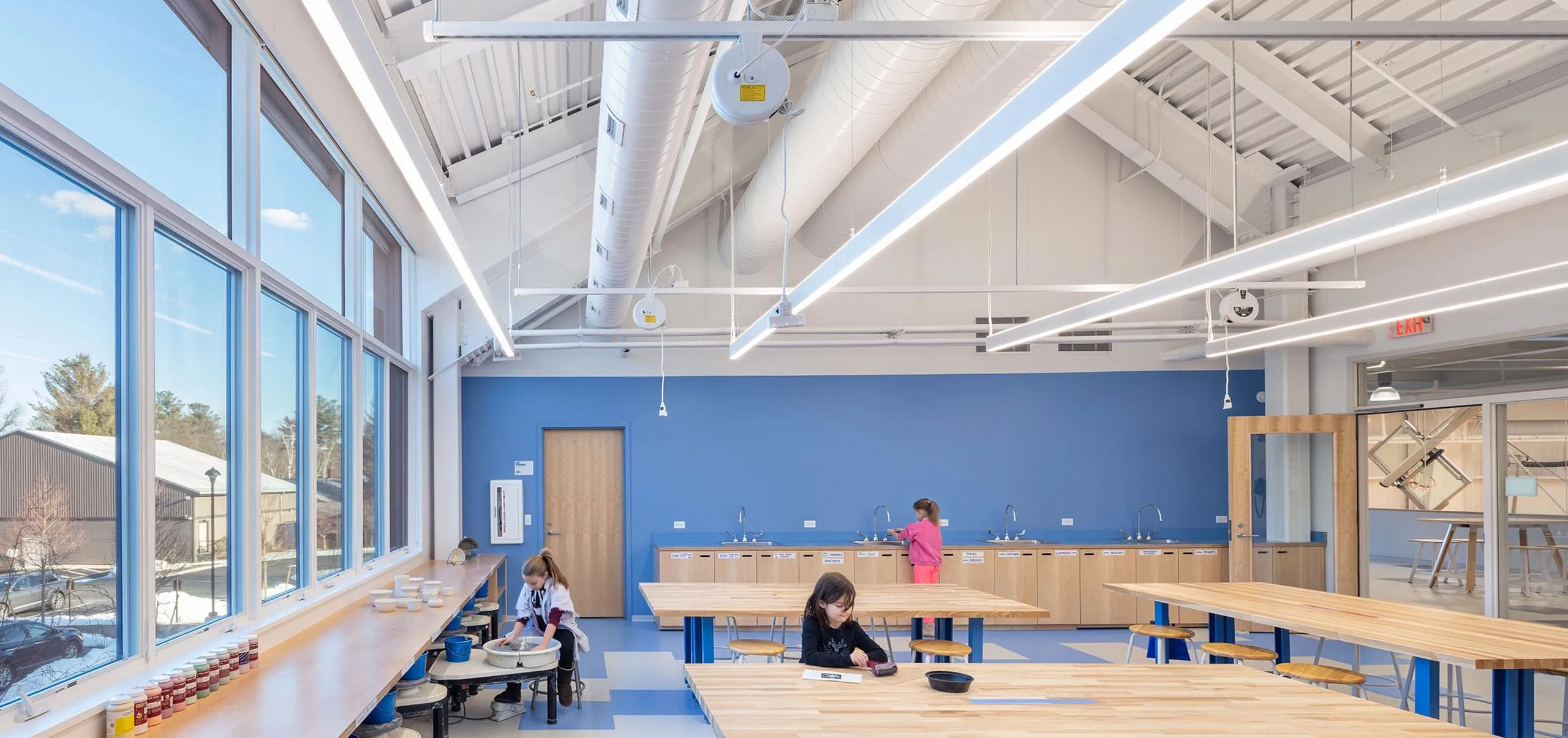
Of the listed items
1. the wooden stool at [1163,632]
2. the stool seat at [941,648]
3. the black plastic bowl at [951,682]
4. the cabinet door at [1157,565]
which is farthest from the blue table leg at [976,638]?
the cabinet door at [1157,565]

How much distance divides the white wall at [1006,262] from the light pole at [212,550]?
5.78m

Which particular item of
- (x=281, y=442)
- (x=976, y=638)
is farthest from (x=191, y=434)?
(x=976, y=638)

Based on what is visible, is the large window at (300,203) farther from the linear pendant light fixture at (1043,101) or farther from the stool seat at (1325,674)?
the stool seat at (1325,674)

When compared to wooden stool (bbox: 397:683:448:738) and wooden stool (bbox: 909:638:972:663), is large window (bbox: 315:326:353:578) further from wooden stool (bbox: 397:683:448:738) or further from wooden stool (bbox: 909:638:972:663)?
wooden stool (bbox: 909:638:972:663)

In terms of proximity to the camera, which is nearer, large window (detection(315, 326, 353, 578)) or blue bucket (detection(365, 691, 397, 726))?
blue bucket (detection(365, 691, 397, 726))

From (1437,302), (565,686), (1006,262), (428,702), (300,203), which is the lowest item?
(565,686)

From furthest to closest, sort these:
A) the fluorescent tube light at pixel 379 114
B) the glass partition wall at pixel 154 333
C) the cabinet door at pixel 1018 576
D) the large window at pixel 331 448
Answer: the cabinet door at pixel 1018 576
the large window at pixel 331 448
the glass partition wall at pixel 154 333
the fluorescent tube light at pixel 379 114

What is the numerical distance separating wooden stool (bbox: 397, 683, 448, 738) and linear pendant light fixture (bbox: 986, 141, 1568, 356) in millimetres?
4101

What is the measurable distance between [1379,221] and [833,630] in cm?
280

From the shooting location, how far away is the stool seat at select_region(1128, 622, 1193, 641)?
623 cm

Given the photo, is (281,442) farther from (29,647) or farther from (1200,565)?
(1200,565)

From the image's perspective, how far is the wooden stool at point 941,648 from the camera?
5684 millimetres

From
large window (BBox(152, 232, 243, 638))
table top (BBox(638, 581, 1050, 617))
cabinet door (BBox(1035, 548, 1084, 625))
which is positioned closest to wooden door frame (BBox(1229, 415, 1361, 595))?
cabinet door (BBox(1035, 548, 1084, 625))

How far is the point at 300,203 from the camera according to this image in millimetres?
5246
